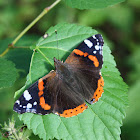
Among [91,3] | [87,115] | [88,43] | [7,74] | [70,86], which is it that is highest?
[91,3]

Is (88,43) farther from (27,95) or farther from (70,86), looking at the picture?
(27,95)

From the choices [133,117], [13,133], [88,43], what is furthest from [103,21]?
[13,133]

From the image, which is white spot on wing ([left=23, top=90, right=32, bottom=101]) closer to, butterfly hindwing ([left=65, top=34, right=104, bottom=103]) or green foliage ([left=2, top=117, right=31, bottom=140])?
green foliage ([left=2, top=117, right=31, bottom=140])

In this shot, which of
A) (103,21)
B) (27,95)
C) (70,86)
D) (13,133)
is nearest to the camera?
(13,133)

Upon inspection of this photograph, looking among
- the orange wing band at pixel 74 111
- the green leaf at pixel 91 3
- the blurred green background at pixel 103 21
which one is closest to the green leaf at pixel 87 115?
the orange wing band at pixel 74 111

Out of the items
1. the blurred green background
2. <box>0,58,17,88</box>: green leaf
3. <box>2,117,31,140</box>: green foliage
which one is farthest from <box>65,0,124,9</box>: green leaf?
the blurred green background

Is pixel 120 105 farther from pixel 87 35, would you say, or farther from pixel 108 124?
pixel 87 35

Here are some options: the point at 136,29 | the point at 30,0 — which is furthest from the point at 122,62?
the point at 30,0
